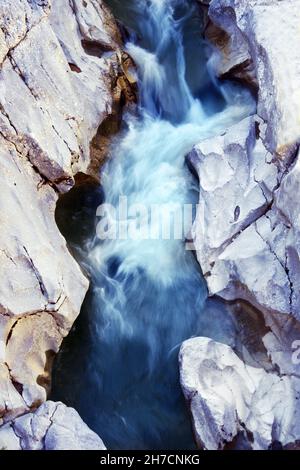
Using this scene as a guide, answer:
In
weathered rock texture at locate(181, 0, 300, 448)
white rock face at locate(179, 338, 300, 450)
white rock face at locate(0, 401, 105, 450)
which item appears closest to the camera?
white rock face at locate(0, 401, 105, 450)

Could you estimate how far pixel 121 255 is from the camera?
18.4 ft

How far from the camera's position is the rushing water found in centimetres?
473

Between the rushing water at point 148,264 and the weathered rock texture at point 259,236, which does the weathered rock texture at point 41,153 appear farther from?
the weathered rock texture at point 259,236

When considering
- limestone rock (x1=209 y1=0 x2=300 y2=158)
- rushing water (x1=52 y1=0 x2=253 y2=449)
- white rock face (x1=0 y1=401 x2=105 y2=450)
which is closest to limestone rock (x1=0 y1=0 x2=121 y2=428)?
white rock face (x1=0 y1=401 x2=105 y2=450)

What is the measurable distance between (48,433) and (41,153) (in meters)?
2.43

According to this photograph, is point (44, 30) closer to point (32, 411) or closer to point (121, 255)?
point (121, 255)

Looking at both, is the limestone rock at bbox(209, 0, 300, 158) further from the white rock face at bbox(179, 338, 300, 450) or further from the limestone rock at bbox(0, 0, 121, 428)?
the white rock face at bbox(179, 338, 300, 450)

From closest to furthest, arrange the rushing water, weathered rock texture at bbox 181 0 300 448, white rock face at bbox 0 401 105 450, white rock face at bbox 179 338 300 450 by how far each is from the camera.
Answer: white rock face at bbox 0 401 105 450, white rock face at bbox 179 338 300 450, weathered rock texture at bbox 181 0 300 448, the rushing water

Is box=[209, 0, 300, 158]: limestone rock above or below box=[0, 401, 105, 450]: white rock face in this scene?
above

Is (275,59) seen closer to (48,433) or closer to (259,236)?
(259,236)

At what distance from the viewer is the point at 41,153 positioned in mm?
5266

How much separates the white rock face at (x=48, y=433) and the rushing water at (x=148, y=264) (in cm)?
36

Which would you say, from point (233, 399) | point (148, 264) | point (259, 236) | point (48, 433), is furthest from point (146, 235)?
point (48, 433)

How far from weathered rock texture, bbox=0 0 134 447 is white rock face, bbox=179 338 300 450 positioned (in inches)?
43.0
